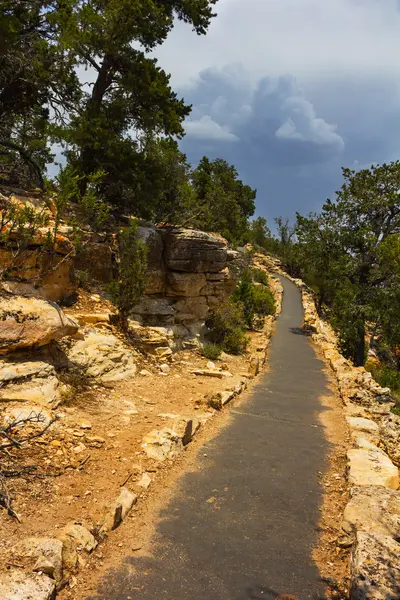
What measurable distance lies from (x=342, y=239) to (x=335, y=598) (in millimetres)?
19493

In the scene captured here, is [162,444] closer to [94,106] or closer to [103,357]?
[103,357]

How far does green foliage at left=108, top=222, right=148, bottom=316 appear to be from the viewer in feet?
33.7

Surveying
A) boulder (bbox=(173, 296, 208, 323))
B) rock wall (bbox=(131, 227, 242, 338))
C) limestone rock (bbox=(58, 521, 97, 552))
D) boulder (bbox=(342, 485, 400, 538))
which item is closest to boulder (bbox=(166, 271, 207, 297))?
rock wall (bbox=(131, 227, 242, 338))

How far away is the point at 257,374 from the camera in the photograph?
12773 mm

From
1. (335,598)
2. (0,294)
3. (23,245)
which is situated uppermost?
(23,245)

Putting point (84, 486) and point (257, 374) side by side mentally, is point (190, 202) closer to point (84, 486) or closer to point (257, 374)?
point (257, 374)

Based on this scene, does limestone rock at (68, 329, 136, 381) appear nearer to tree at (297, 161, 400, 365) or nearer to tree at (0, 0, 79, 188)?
tree at (0, 0, 79, 188)

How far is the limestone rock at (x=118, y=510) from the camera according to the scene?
380cm

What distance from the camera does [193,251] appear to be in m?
13.3

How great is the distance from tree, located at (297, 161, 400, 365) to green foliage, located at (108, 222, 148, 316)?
11550mm

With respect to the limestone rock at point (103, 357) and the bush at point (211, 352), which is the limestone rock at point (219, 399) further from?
the bush at point (211, 352)

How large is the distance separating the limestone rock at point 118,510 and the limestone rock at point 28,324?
10.6ft

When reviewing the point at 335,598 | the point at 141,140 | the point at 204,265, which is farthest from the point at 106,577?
the point at 141,140

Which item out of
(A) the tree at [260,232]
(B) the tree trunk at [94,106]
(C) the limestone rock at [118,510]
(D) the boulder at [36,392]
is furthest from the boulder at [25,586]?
(A) the tree at [260,232]
